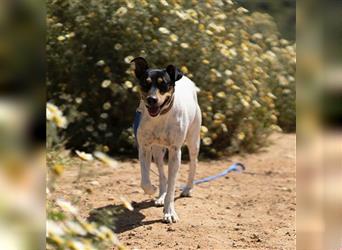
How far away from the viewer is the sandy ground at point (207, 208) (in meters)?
4.73

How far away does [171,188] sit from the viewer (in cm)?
519

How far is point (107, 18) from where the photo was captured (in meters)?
7.66

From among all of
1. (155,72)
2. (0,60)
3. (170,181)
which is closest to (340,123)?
(0,60)

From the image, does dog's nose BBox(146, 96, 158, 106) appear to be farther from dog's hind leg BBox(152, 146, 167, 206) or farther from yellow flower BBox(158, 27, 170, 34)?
yellow flower BBox(158, 27, 170, 34)

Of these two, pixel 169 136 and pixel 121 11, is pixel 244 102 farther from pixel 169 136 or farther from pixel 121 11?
pixel 169 136

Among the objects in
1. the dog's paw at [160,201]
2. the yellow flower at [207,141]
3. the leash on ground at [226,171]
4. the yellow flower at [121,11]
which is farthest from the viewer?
the yellow flower at [207,141]

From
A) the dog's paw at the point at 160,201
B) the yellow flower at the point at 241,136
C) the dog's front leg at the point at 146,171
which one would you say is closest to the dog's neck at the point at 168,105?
the dog's front leg at the point at 146,171

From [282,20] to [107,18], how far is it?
4717 mm

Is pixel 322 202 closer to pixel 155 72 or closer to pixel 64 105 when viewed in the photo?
pixel 155 72

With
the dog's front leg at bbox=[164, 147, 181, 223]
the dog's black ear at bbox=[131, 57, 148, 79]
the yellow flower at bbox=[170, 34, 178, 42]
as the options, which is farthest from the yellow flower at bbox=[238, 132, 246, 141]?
the dog's black ear at bbox=[131, 57, 148, 79]

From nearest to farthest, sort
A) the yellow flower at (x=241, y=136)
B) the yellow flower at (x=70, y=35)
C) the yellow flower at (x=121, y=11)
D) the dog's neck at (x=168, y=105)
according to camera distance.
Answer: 1. the dog's neck at (x=168, y=105)
2. the yellow flower at (x=121, y=11)
3. the yellow flower at (x=70, y=35)
4. the yellow flower at (x=241, y=136)

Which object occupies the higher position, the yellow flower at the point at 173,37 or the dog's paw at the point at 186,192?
the yellow flower at the point at 173,37

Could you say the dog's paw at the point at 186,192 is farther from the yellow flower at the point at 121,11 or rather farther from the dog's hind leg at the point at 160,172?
the yellow flower at the point at 121,11

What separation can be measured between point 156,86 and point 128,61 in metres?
2.53
